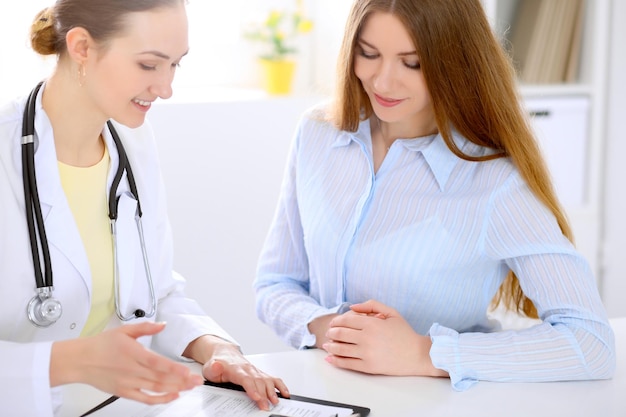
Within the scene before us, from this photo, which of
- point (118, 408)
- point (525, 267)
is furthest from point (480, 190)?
point (118, 408)

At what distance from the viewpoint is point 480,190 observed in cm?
172

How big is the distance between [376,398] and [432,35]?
683 millimetres

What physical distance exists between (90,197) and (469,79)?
2.52ft

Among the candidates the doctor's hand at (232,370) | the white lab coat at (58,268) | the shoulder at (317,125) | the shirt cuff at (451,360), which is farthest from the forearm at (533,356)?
the shoulder at (317,125)

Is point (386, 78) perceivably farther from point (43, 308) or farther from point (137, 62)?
point (43, 308)

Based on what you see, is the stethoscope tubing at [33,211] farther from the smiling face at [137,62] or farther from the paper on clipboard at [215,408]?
the paper on clipboard at [215,408]

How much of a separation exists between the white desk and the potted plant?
1.60 meters

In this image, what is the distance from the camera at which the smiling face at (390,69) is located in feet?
5.52

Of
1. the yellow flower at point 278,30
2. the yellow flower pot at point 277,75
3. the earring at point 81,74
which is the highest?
the yellow flower at point 278,30

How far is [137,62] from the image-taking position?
1.54 metres

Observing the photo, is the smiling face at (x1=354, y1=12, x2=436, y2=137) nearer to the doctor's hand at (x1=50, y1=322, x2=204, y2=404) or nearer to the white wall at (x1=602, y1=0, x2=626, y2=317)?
the doctor's hand at (x1=50, y1=322, x2=204, y2=404)

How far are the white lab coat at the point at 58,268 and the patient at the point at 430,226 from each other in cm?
26

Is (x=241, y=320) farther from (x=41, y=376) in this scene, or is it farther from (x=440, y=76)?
(x=41, y=376)

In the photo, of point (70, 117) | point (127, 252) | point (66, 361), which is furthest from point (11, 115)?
point (66, 361)
